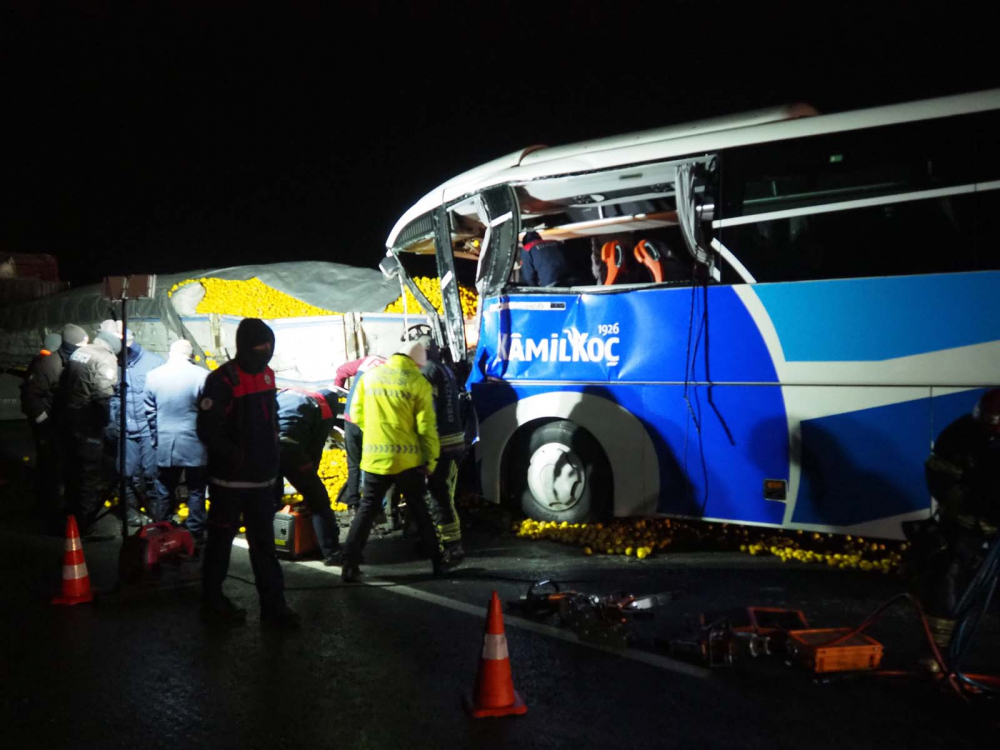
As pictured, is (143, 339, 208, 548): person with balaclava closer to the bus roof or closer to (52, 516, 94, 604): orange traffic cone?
(52, 516, 94, 604): orange traffic cone

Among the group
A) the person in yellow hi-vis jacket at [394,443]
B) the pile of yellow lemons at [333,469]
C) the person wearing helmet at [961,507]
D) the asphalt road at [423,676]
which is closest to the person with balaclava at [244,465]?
the asphalt road at [423,676]

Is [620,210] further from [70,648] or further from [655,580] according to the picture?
[70,648]

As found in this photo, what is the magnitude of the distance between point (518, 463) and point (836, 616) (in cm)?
342

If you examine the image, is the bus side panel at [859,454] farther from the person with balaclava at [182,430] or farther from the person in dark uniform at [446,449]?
the person with balaclava at [182,430]

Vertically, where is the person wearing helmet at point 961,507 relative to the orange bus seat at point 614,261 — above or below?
below

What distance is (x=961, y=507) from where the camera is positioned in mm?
4094

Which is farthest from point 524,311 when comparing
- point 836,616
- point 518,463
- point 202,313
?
point 202,313

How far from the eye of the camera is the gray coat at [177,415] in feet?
24.1

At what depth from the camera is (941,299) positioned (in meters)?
5.73

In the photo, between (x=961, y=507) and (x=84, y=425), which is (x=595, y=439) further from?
(x=84, y=425)

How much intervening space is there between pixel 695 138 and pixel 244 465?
4.56 m

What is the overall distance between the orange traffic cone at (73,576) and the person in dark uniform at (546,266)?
4.67m

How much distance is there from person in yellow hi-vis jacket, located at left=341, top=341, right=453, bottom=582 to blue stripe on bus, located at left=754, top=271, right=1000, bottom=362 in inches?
117

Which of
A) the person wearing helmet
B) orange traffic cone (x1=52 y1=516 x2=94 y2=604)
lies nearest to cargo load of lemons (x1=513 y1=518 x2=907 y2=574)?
the person wearing helmet
